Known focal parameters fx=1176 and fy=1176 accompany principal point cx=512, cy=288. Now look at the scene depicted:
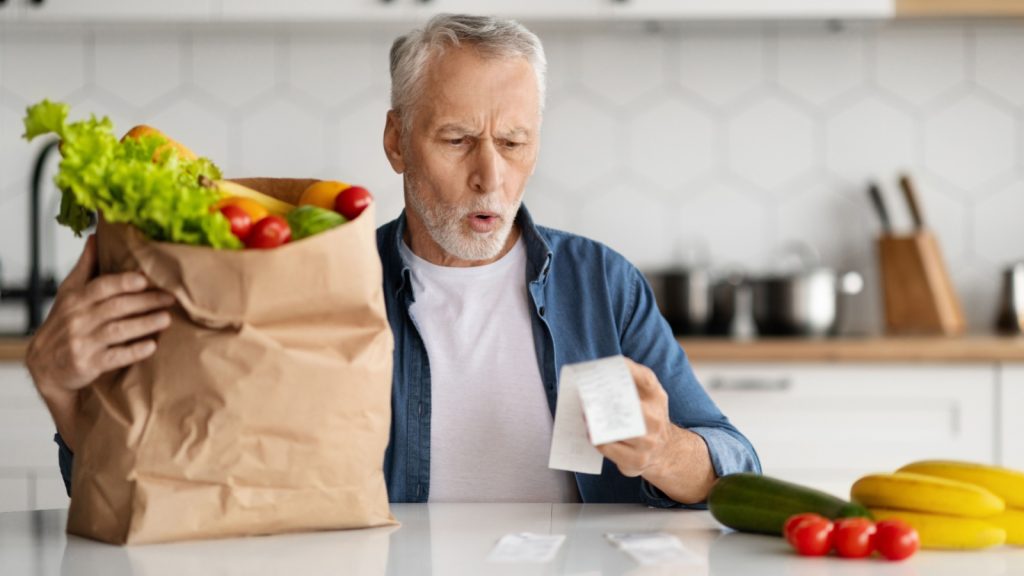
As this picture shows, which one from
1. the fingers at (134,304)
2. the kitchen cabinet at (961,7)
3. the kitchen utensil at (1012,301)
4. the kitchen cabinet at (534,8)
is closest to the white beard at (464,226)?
the fingers at (134,304)

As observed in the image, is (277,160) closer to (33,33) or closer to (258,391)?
(33,33)

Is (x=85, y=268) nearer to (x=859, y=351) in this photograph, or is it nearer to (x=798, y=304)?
(x=859, y=351)

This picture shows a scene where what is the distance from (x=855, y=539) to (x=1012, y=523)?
189 millimetres

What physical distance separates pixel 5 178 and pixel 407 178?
183cm

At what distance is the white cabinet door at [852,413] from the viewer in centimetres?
257

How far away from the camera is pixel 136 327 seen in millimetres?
1146

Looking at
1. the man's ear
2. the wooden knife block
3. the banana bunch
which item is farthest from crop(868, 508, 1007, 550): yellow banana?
the wooden knife block

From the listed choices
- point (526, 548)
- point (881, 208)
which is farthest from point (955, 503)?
point (881, 208)

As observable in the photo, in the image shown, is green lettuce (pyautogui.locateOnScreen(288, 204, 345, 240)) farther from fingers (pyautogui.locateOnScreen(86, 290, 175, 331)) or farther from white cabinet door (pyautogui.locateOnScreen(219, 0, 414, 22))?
white cabinet door (pyautogui.locateOnScreen(219, 0, 414, 22))

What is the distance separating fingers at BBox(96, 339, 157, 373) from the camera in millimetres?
1151

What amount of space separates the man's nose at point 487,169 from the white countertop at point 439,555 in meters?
0.53

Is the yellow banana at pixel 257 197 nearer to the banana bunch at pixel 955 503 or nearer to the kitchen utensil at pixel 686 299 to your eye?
the banana bunch at pixel 955 503

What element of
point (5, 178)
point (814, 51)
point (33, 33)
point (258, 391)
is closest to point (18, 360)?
point (5, 178)

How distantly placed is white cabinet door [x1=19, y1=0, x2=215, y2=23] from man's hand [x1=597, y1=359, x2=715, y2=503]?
190 cm
